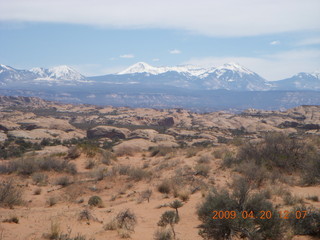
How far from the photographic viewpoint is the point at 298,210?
29.0 ft

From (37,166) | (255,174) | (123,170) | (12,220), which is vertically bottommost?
(37,166)

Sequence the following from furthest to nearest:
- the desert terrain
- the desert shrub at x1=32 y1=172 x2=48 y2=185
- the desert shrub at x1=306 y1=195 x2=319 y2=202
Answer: the desert shrub at x1=32 y1=172 x2=48 y2=185 → the desert shrub at x1=306 y1=195 x2=319 y2=202 → the desert terrain

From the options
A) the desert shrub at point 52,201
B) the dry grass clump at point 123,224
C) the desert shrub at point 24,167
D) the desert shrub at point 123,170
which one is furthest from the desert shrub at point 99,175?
the dry grass clump at point 123,224

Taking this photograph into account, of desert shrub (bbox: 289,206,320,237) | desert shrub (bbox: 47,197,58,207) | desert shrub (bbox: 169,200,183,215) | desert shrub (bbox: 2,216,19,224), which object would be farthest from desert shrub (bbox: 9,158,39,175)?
desert shrub (bbox: 289,206,320,237)

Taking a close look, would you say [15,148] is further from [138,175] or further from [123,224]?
[123,224]

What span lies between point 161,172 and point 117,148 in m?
12.6

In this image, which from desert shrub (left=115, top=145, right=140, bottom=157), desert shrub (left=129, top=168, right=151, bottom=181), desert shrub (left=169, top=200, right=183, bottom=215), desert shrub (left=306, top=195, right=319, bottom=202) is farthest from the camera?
desert shrub (left=115, top=145, right=140, bottom=157)

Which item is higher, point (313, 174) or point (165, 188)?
point (313, 174)

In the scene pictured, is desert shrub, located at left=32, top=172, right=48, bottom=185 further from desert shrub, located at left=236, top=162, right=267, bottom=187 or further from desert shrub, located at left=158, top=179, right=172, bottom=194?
desert shrub, located at left=236, top=162, right=267, bottom=187

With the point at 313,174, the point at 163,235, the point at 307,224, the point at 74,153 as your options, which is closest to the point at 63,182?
the point at 74,153

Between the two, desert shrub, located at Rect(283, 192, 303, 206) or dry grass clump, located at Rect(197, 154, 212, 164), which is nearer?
desert shrub, located at Rect(283, 192, 303, 206)

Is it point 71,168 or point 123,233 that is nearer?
point 123,233

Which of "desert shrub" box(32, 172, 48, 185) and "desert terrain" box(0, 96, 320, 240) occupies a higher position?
"desert terrain" box(0, 96, 320, 240)

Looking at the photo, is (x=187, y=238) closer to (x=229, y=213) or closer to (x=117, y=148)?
(x=229, y=213)
